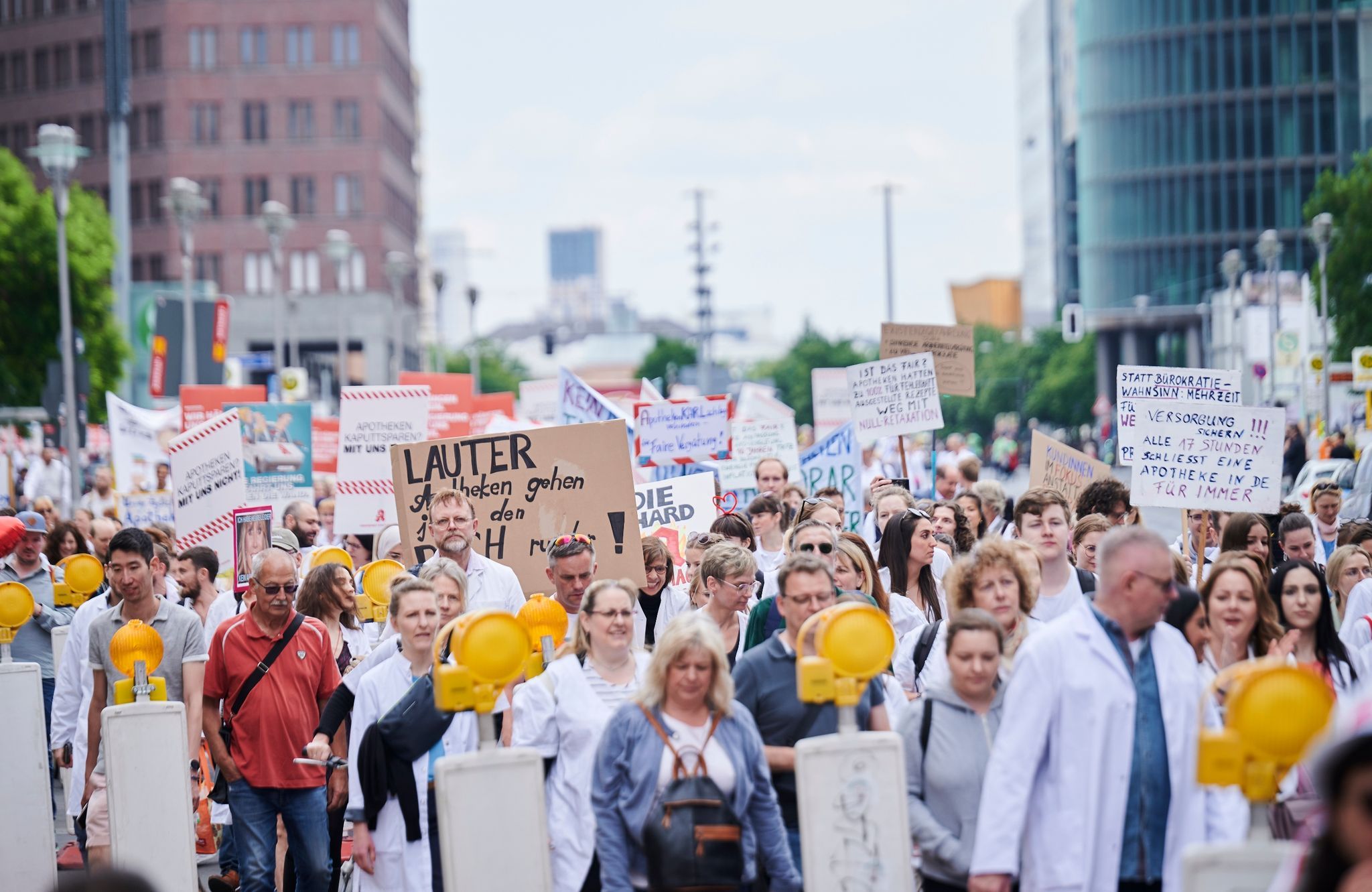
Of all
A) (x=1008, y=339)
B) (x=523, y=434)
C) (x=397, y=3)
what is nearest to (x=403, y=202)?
(x=397, y=3)

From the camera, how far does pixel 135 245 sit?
271 feet

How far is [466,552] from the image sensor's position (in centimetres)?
909

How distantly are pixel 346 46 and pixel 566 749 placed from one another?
258 feet

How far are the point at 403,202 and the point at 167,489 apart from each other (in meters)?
70.6

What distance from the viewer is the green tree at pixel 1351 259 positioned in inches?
1590

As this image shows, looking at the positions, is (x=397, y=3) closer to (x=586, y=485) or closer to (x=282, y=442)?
(x=282, y=442)

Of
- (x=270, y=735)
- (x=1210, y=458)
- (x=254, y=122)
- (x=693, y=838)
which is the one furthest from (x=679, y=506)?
(x=254, y=122)

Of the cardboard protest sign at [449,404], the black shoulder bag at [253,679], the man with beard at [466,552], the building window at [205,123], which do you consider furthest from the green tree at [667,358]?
the black shoulder bag at [253,679]

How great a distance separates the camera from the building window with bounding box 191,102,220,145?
3211 inches

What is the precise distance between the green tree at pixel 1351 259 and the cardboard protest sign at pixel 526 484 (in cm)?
3323

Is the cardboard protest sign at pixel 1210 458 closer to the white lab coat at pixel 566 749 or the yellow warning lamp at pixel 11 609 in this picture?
the white lab coat at pixel 566 749

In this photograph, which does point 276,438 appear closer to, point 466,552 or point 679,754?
point 466,552

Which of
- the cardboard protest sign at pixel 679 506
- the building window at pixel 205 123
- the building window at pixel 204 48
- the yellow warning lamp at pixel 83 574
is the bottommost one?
the yellow warning lamp at pixel 83 574

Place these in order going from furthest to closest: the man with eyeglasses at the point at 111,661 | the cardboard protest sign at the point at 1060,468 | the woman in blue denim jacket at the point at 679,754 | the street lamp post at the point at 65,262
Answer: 1. the street lamp post at the point at 65,262
2. the cardboard protest sign at the point at 1060,468
3. the man with eyeglasses at the point at 111,661
4. the woman in blue denim jacket at the point at 679,754
